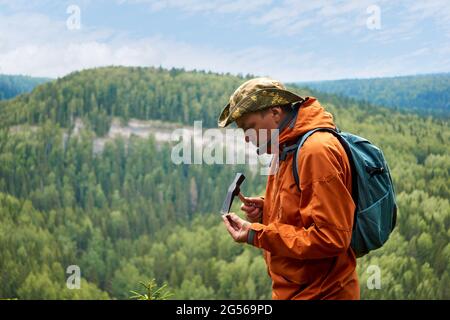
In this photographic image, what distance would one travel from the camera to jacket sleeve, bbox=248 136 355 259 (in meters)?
2.52

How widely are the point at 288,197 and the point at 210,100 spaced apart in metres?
77.3

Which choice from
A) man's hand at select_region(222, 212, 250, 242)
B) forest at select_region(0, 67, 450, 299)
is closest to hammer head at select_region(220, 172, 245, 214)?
man's hand at select_region(222, 212, 250, 242)

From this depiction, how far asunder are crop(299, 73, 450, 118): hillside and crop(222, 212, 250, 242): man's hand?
45.7m

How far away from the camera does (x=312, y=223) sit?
8.51ft

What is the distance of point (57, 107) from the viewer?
3123 inches

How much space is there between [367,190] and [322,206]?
0.29m

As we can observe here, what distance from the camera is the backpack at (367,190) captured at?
2684 mm

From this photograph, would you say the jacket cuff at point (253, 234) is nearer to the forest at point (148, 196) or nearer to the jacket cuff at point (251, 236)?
the jacket cuff at point (251, 236)

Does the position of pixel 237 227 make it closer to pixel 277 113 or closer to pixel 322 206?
pixel 322 206

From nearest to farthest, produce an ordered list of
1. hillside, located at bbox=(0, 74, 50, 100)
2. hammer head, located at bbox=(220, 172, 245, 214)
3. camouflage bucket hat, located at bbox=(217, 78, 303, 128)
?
camouflage bucket hat, located at bbox=(217, 78, 303, 128), hammer head, located at bbox=(220, 172, 245, 214), hillside, located at bbox=(0, 74, 50, 100)

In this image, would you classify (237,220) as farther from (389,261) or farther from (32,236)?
(32,236)
